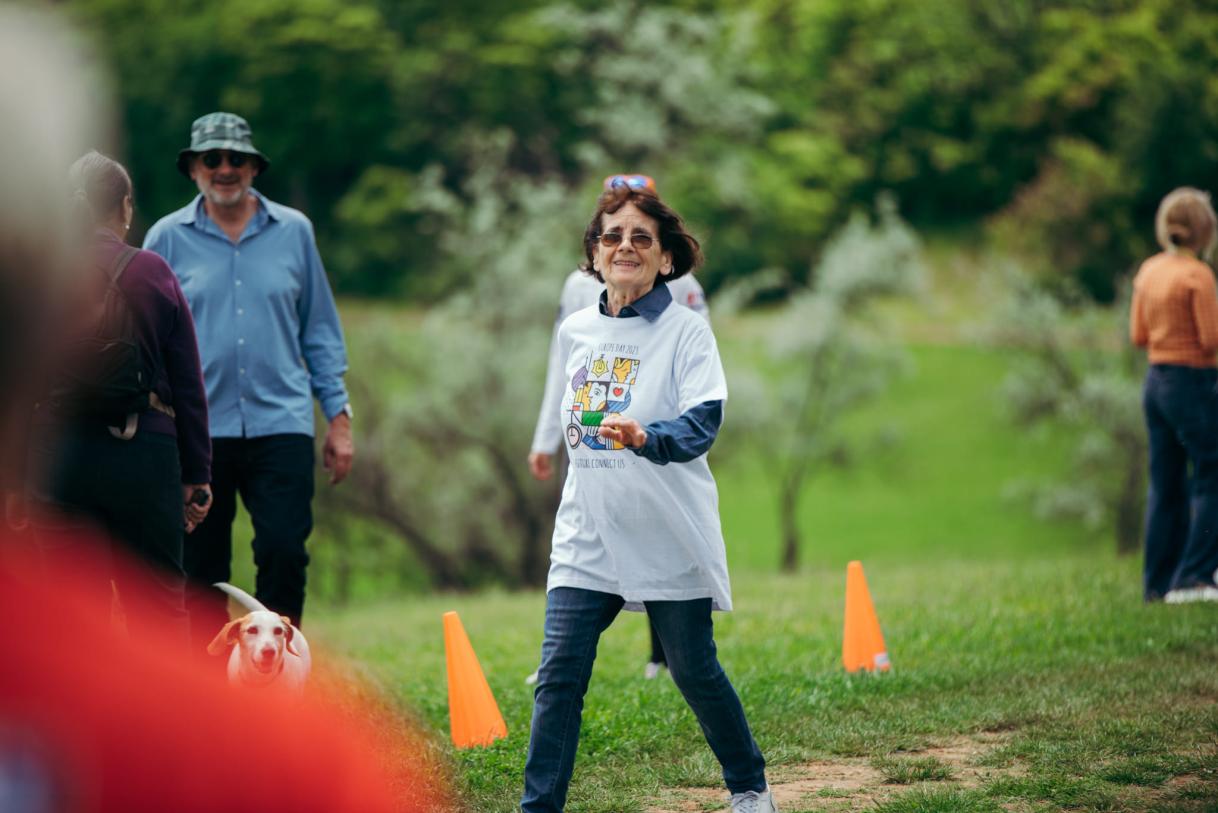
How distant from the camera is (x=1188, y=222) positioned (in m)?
8.77

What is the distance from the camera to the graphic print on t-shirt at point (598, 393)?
186 inches

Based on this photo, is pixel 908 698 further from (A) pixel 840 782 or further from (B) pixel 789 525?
(B) pixel 789 525

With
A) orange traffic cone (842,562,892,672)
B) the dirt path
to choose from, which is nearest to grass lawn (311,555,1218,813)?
the dirt path

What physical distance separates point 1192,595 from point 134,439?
6.55m

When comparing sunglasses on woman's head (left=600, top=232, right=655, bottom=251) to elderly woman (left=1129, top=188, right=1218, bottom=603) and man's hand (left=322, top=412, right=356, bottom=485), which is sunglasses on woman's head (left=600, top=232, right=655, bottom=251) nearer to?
man's hand (left=322, top=412, right=356, bottom=485)

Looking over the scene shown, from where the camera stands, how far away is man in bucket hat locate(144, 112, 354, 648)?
6730mm

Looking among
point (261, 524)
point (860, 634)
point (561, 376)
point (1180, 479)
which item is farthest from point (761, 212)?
point (261, 524)

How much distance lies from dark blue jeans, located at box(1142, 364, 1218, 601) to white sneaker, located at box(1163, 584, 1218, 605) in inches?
1.4

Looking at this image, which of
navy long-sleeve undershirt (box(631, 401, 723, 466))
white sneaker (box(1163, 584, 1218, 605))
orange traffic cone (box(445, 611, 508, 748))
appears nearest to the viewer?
navy long-sleeve undershirt (box(631, 401, 723, 466))

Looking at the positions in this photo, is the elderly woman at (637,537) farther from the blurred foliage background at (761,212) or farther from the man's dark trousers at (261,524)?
the blurred foliage background at (761,212)

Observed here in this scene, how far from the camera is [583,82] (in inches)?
1768

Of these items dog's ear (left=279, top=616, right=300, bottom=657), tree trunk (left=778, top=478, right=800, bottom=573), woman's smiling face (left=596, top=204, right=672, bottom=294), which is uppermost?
woman's smiling face (left=596, top=204, right=672, bottom=294)

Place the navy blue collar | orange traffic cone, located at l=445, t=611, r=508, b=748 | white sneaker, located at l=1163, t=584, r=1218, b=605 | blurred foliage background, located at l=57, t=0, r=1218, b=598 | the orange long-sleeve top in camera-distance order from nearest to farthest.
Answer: the navy blue collar, orange traffic cone, located at l=445, t=611, r=508, b=748, the orange long-sleeve top, white sneaker, located at l=1163, t=584, r=1218, b=605, blurred foliage background, located at l=57, t=0, r=1218, b=598

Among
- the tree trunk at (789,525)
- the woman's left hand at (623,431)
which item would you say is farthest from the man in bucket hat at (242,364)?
the tree trunk at (789,525)
